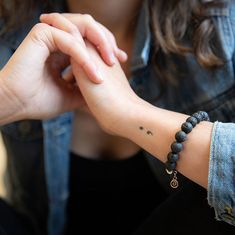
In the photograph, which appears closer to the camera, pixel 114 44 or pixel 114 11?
→ pixel 114 44

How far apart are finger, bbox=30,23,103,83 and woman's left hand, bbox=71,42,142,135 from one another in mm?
24

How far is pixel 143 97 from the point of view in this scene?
0.88 metres

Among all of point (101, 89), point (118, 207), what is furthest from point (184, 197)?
point (118, 207)

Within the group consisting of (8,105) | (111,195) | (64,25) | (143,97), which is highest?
(64,25)

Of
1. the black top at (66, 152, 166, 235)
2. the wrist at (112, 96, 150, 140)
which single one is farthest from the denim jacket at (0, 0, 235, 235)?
the wrist at (112, 96, 150, 140)

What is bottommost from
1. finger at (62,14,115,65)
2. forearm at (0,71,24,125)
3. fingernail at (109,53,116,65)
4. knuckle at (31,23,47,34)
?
forearm at (0,71,24,125)

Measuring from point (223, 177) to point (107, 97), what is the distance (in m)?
0.24

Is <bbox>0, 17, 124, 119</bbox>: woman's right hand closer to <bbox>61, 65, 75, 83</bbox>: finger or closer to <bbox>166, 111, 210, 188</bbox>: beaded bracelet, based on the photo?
<bbox>61, 65, 75, 83</bbox>: finger

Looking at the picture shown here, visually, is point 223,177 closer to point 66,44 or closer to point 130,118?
point 130,118

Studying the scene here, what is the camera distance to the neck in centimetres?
87

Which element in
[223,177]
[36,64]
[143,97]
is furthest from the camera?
[143,97]

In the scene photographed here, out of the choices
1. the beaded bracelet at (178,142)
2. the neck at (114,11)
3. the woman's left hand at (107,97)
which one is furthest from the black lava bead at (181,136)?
the neck at (114,11)

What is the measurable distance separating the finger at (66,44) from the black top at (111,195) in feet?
1.02

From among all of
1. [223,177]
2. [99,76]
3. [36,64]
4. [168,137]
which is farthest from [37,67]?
[223,177]
